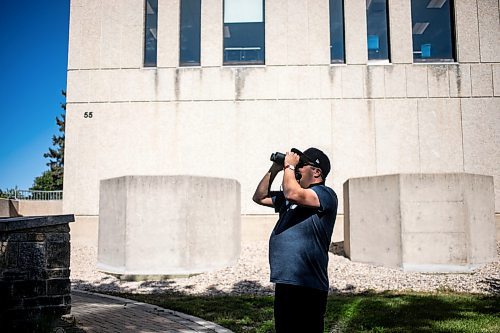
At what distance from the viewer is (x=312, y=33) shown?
1670cm

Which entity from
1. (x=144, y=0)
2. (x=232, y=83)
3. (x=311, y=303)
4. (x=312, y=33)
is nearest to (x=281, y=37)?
(x=312, y=33)

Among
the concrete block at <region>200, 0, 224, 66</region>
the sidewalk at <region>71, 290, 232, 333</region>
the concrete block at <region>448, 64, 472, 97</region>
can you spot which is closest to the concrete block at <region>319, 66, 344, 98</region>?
the concrete block at <region>200, 0, 224, 66</region>

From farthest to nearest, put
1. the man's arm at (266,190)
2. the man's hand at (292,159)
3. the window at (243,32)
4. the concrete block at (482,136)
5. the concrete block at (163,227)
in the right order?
the window at (243,32) → the concrete block at (482,136) → the concrete block at (163,227) → the man's arm at (266,190) → the man's hand at (292,159)

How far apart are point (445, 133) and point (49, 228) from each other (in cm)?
1419

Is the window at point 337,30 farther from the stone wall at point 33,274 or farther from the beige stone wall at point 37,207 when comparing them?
the beige stone wall at point 37,207

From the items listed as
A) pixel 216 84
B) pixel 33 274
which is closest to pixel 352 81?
pixel 216 84

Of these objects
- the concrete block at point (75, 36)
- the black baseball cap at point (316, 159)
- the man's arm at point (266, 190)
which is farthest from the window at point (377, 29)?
the black baseball cap at point (316, 159)

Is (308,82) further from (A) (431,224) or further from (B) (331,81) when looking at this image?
(A) (431,224)

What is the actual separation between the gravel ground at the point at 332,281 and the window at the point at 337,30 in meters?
7.89

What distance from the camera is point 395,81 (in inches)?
645

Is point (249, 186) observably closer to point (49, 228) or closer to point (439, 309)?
point (439, 309)

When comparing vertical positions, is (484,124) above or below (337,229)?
above

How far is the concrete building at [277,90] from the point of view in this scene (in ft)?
53.1

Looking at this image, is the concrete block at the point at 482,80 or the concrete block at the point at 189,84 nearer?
the concrete block at the point at 482,80
